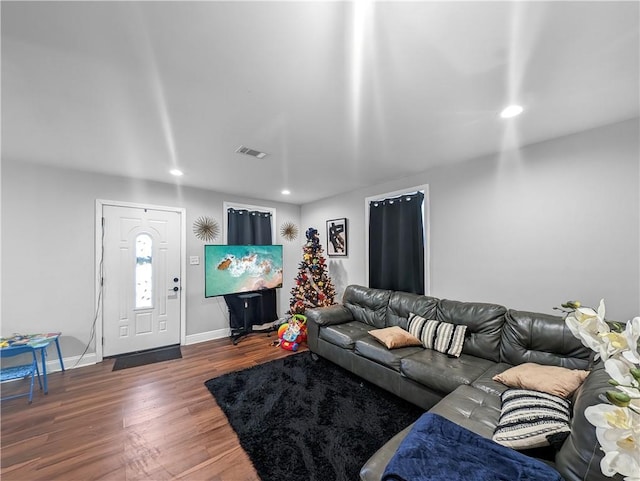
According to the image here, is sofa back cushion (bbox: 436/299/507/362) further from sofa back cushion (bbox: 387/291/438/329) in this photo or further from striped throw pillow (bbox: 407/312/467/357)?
sofa back cushion (bbox: 387/291/438/329)

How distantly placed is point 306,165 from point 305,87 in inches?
57.0

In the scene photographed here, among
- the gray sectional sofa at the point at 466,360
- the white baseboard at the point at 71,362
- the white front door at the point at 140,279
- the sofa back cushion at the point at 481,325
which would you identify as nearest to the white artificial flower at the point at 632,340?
the gray sectional sofa at the point at 466,360

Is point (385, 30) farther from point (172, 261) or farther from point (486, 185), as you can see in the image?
point (172, 261)

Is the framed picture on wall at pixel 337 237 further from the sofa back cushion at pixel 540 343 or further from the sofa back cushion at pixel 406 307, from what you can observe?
the sofa back cushion at pixel 540 343

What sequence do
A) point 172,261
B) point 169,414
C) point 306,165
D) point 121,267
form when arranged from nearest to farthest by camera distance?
point 169,414 → point 306,165 → point 121,267 → point 172,261

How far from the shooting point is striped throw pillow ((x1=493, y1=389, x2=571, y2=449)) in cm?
119

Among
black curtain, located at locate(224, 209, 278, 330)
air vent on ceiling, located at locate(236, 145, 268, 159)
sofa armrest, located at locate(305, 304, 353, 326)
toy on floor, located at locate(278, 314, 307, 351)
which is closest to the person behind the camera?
air vent on ceiling, located at locate(236, 145, 268, 159)

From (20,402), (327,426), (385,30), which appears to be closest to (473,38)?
(385,30)

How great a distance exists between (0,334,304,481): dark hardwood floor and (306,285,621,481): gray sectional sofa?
51.3 inches

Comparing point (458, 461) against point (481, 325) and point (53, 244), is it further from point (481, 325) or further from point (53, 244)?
point (53, 244)

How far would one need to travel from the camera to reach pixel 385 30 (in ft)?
3.95

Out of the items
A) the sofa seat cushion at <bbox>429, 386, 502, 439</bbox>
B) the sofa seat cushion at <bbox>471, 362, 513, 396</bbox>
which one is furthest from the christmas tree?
the sofa seat cushion at <bbox>429, 386, 502, 439</bbox>

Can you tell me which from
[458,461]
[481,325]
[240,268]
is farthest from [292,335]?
[458,461]

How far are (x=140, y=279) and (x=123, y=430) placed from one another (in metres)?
2.15
